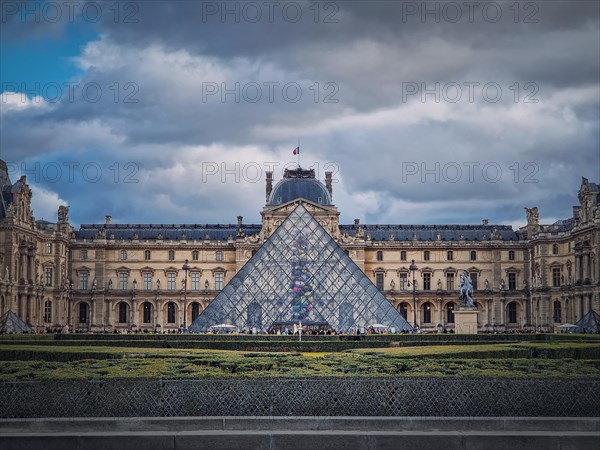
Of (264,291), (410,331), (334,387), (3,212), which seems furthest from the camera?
(3,212)

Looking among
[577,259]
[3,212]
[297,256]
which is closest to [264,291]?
[297,256]

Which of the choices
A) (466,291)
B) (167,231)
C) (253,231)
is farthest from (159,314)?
(466,291)

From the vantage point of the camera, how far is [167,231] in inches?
3317

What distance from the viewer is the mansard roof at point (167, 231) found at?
8312cm

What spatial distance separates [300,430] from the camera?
13289mm

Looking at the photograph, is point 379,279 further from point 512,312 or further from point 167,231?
point 167,231

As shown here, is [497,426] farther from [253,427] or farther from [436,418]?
Answer: [253,427]

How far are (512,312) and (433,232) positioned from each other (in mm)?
10179

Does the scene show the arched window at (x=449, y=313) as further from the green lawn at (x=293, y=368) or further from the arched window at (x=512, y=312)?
the green lawn at (x=293, y=368)

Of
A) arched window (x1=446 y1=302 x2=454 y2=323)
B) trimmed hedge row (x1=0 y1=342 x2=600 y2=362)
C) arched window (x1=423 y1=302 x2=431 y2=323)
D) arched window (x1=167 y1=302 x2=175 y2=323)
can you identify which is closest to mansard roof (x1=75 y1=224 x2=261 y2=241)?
arched window (x1=167 y1=302 x2=175 y2=323)

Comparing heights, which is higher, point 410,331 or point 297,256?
point 297,256

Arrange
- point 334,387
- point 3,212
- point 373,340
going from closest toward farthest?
point 334,387 → point 373,340 → point 3,212

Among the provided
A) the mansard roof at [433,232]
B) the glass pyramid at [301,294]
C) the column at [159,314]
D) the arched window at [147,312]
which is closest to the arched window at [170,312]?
the column at [159,314]

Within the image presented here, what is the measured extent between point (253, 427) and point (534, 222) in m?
71.2
